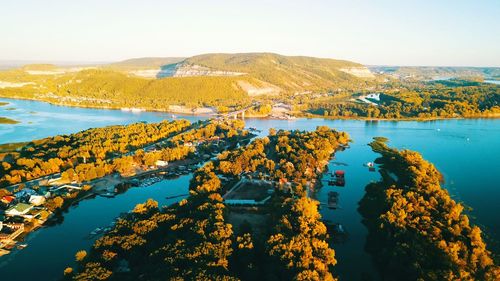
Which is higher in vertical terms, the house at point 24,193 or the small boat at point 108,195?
the house at point 24,193

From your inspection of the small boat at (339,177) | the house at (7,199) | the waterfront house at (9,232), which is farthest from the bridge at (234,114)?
the waterfront house at (9,232)

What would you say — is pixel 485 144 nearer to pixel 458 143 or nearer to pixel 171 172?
pixel 458 143

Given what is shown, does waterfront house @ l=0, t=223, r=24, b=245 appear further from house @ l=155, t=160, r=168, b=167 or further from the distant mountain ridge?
the distant mountain ridge

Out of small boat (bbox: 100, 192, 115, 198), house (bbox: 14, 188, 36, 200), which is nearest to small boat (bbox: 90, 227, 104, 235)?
small boat (bbox: 100, 192, 115, 198)

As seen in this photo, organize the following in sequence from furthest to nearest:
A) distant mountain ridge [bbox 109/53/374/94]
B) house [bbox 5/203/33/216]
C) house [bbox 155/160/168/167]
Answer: distant mountain ridge [bbox 109/53/374/94] < house [bbox 155/160/168/167] < house [bbox 5/203/33/216]

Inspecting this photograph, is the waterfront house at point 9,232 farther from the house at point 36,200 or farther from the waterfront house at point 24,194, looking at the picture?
the waterfront house at point 24,194

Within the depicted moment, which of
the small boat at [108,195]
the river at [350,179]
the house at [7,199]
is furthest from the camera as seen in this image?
the small boat at [108,195]

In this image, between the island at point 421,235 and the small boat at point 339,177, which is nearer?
the island at point 421,235
